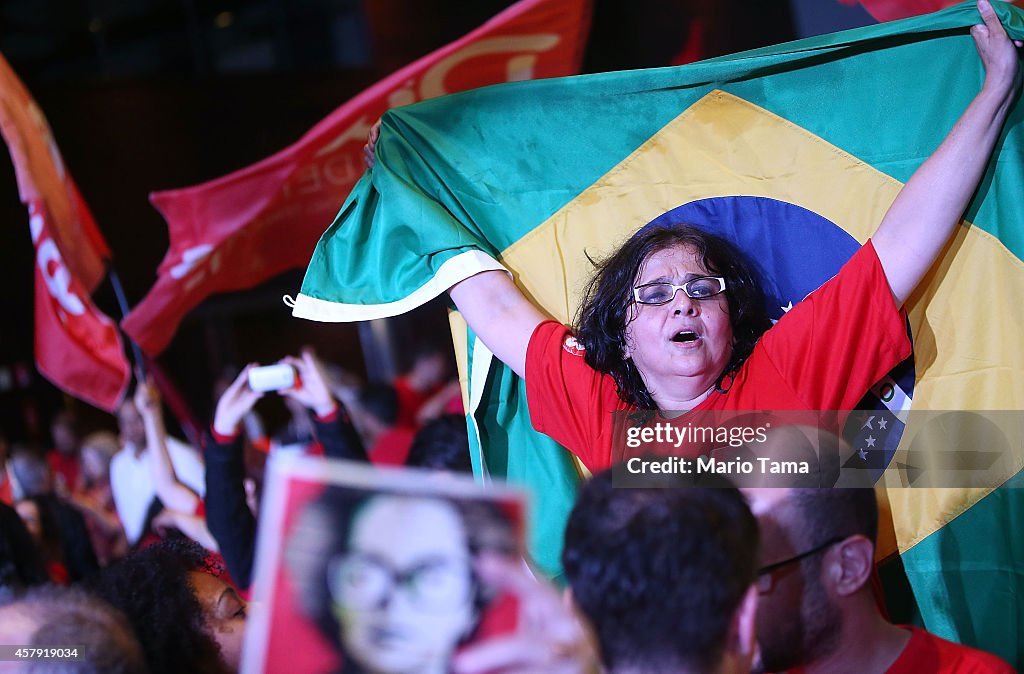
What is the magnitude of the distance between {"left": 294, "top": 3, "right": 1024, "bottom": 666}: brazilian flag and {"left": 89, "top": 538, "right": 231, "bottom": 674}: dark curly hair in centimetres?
68

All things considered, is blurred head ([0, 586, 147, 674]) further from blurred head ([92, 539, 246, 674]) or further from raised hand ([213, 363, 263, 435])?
raised hand ([213, 363, 263, 435])

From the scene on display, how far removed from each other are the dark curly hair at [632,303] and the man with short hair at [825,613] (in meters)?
0.41

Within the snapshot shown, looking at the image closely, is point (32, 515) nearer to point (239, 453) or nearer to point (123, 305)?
point (123, 305)

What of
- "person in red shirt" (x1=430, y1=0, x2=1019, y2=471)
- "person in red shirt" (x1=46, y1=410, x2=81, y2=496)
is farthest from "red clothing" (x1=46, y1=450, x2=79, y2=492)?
"person in red shirt" (x1=430, y1=0, x2=1019, y2=471)

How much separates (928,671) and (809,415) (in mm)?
493

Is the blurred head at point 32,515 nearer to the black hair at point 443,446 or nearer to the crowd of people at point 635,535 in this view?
the crowd of people at point 635,535

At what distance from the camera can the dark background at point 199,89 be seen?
3.85 meters

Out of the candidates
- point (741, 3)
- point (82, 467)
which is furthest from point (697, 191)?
point (82, 467)

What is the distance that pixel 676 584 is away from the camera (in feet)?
3.90

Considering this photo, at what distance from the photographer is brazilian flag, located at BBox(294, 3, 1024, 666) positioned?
193 centimetres

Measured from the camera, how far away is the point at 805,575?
1482 millimetres

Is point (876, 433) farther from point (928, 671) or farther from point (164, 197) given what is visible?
point (164, 197)

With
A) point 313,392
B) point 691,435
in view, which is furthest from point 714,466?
point 313,392

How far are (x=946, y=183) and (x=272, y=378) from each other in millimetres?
2063
